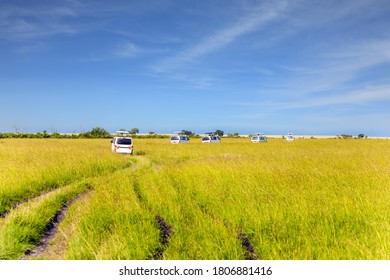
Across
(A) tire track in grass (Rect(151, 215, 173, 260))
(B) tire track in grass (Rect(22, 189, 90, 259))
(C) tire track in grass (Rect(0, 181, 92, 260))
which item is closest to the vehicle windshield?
(B) tire track in grass (Rect(22, 189, 90, 259))

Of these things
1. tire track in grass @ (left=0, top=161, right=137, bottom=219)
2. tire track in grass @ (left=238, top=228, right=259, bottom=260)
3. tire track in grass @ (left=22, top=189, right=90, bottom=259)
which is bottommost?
tire track in grass @ (left=22, top=189, right=90, bottom=259)

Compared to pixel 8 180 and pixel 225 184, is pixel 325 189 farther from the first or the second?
pixel 8 180

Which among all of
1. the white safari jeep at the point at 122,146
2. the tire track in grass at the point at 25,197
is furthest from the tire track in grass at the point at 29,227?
the white safari jeep at the point at 122,146

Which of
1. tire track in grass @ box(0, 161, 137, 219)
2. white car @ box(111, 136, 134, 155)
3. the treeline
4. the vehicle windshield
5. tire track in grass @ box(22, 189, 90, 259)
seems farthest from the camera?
the treeline

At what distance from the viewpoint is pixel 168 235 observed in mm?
5910

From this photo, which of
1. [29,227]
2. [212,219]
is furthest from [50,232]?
[212,219]

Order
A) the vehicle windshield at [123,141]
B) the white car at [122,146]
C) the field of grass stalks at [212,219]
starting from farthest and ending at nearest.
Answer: the vehicle windshield at [123,141] < the white car at [122,146] < the field of grass stalks at [212,219]

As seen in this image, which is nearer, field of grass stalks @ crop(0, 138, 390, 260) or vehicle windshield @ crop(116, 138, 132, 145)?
field of grass stalks @ crop(0, 138, 390, 260)

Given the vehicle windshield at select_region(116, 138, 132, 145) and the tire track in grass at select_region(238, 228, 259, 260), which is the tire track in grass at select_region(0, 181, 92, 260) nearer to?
the tire track in grass at select_region(238, 228, 259, 260)

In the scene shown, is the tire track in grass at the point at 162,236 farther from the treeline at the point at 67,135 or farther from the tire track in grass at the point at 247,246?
the treeline at the point at 67,135

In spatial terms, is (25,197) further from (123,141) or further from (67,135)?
(67,135)

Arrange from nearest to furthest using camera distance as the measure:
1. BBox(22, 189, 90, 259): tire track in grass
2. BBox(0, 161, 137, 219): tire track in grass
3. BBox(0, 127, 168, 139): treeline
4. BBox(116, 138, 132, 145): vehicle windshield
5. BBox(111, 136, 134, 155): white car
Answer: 1. BBox(22, 189, 90, 259): tire track in grass
2. BBox(0, 161, 137, 219): tire track in grass
3. BBox(111, 136, 134, 155): white car
4. BBox(116, 138, 132, 145): vehicle windshield
5. BBox(0, 127, 168, 139): treeline

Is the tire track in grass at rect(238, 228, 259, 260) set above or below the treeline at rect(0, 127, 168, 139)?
below

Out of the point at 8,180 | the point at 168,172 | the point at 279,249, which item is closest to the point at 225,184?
the point at 168,172
